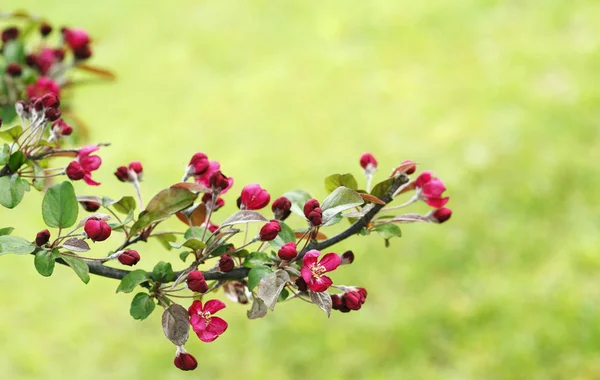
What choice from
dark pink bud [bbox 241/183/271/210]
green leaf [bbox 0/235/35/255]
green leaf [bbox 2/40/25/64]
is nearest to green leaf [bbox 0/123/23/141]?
green leaf [bbox 0/235/35/255]

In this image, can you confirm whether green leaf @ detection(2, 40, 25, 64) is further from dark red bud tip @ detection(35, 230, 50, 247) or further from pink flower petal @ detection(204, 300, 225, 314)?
pink flower petal @ detection(204, 300, 225, 314)

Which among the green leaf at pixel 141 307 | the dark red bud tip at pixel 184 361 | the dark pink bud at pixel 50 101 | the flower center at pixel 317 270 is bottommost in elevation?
the dark red bud tip at pixel 184 361

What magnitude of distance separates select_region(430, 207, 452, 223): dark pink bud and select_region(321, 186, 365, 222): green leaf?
22cm

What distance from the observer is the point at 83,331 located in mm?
3496

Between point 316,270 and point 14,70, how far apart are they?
3.12 feet

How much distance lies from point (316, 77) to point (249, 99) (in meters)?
0.50

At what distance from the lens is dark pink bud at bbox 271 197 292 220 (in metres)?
1.01

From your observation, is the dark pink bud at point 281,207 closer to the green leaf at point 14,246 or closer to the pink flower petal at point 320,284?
the pink flower petal at point 320,284

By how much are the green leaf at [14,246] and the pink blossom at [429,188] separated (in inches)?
19.7

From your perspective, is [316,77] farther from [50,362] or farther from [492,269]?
[50,362]

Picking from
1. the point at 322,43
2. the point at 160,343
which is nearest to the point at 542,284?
the point at 160,343

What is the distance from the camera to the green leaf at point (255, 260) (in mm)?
945

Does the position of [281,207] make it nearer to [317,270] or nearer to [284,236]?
[284,236]

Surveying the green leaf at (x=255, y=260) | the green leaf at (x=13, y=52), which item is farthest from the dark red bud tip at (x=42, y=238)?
the green leaf at (x=13, y=52)
